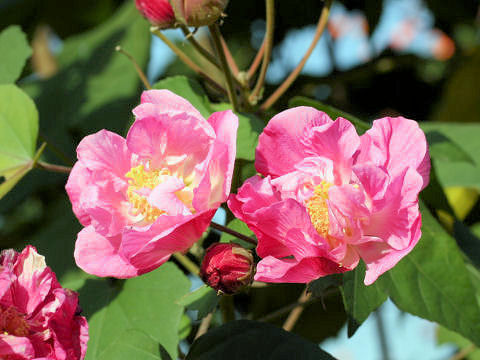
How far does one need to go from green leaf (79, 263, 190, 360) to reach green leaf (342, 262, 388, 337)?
0.21m

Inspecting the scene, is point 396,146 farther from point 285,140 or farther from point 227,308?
point 227,308

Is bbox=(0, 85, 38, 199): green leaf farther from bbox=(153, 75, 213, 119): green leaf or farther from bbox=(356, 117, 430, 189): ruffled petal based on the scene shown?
bbox=(356, 117, 430, 189): ruffled petal

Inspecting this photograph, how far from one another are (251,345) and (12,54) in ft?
1.99

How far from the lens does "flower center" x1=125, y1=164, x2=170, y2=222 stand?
609 millimetres

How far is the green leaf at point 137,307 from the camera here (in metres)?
0.71

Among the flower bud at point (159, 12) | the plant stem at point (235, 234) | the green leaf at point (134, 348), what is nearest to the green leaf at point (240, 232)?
the plant stem at point (235, 234)

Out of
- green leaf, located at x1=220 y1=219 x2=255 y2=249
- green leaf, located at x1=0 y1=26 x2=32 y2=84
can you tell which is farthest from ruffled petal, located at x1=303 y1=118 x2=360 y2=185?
green leaf, located at x1=0 y1=26 x2=32 y2=84

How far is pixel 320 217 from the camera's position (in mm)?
573

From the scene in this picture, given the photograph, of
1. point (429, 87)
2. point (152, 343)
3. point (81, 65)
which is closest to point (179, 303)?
point (152, 343)

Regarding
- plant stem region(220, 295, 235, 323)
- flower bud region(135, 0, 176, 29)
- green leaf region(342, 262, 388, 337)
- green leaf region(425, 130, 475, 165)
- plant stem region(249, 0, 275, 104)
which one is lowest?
plant stem region(220, 295, 235, 323)

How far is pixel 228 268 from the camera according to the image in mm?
557

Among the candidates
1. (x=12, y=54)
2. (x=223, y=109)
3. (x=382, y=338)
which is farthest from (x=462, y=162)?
(x=12, y=54)

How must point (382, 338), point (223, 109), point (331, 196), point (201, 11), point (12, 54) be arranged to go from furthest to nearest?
point (382, 338)
point (12, 54)
point (223, 109)
point (201, 11)
point (331, 196)

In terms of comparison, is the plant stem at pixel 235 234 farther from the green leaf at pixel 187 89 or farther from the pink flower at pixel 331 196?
the green leaf at pixel 187 89
